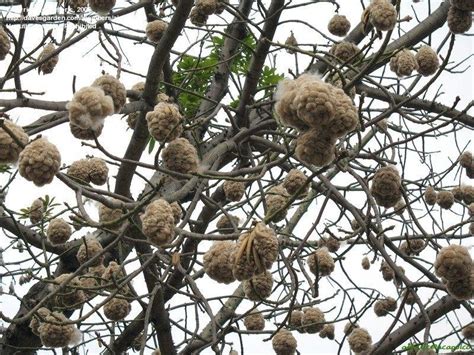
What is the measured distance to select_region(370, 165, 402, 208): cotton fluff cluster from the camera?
7.01ft

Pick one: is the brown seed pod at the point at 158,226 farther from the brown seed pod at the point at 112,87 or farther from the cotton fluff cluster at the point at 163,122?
the brown seed pod at the point at 112,87

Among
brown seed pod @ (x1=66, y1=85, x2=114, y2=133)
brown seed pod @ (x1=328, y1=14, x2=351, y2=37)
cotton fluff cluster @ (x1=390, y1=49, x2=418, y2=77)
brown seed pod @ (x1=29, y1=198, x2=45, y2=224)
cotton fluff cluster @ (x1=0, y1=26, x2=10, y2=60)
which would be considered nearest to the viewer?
brown seed pod @ (x1=66, y1=85, x2=114, y2=133)

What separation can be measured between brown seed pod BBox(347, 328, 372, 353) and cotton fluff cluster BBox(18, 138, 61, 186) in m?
1.95

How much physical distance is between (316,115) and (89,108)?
58 centimetres

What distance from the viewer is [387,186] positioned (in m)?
2.14

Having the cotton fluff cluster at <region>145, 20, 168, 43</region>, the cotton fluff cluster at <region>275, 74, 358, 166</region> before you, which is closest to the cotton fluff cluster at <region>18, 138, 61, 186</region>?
the cotton fluff cluster at <region>275, 74, 358, 166</region>

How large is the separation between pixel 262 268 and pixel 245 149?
1.37m

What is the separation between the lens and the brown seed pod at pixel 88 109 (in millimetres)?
1641

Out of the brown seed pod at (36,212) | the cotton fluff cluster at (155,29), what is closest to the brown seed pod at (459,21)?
the cotton fluff cluster at (155,29)

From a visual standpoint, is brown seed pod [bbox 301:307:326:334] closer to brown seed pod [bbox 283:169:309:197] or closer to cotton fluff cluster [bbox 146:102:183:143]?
brown seed pod [bbox 283:169:309:197]

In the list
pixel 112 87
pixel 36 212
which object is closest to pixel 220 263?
pixel 112 87

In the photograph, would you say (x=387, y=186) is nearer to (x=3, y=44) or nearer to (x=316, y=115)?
(x=316, y=115)

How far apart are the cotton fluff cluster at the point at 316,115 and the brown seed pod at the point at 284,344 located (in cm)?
151

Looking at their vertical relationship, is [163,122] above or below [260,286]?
above
